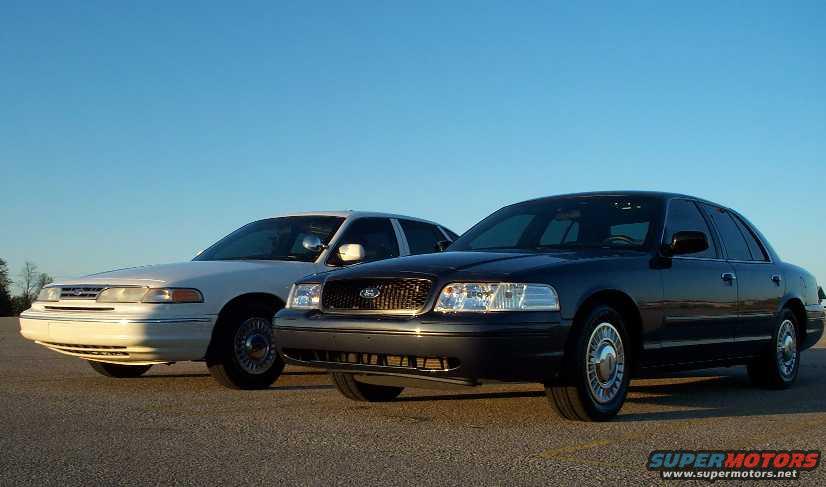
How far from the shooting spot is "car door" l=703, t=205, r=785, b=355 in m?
7.61

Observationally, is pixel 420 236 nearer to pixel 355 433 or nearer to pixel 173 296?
pixel 173 296

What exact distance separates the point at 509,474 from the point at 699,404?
320 cm

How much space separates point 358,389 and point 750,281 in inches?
134

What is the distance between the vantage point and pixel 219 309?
771 cm

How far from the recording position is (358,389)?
22.1ft

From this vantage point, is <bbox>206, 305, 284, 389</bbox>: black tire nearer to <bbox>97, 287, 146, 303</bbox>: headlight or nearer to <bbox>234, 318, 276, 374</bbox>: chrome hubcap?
<bbox>234, 318, 276, 374</bbox>: chrome hubcap

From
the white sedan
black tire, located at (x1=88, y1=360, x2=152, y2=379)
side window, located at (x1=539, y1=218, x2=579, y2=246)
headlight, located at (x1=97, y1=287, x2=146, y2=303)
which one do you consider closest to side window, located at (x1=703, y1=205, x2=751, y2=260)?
side window, located at (x1=539, y1=218, x2=579, y2=246)

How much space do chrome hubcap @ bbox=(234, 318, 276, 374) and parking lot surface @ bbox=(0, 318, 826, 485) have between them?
243 millimetres

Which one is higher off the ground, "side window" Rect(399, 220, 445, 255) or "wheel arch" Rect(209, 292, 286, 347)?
"side window" Rect(399, 220, 445, 255)

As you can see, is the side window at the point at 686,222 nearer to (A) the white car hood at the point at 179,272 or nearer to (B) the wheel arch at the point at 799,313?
(B) the wheel arch at the point at 799,313

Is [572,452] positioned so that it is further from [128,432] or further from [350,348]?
[128,432]

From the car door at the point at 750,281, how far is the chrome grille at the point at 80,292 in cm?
508

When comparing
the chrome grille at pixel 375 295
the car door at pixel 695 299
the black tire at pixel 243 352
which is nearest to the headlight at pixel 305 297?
the chrome grille at pixel 375 295
